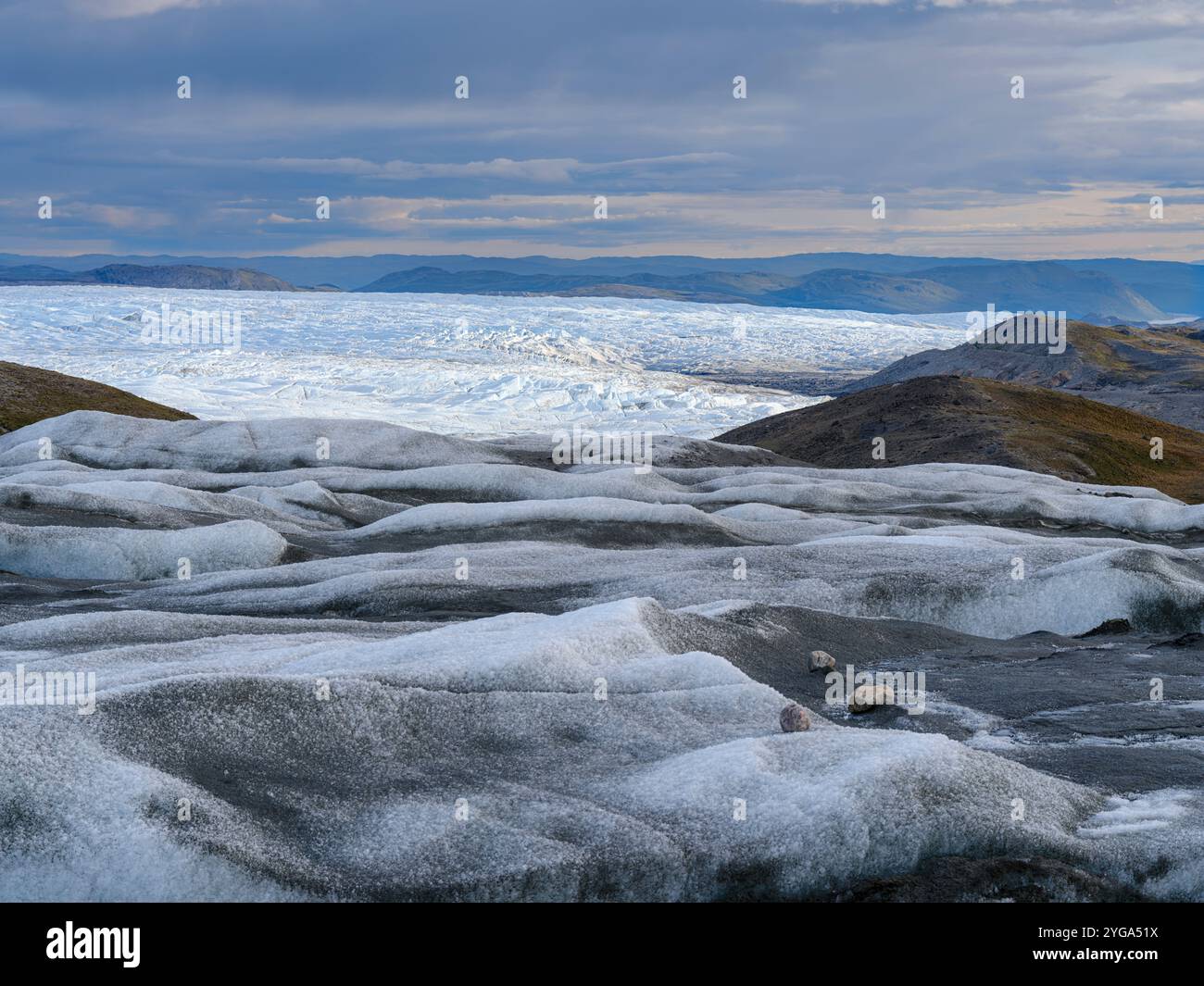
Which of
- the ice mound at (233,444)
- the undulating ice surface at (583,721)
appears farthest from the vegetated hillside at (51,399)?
the undulating ice surface at (583,721)

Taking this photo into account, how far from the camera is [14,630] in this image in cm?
1748

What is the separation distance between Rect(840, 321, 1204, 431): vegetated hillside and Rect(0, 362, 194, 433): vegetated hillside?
2730 inches

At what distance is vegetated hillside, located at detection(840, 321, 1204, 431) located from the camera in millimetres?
113062

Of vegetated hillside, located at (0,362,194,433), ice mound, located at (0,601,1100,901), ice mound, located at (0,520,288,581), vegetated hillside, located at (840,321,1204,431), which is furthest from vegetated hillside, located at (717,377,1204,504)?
Answer: ice mound, located at (0,601,1100,901)

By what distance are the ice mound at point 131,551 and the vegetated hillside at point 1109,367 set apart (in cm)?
9367

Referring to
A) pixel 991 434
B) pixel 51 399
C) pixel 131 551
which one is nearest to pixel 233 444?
pixel 131 551

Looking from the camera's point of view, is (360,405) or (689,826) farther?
(360,405)

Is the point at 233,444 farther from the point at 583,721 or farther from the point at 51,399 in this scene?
the point at 583,721

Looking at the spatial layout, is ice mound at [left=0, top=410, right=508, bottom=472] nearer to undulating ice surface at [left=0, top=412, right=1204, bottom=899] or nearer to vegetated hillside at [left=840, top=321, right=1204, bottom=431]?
undulating ice surface at [left=0, top=412, right=1204, bottom=899]

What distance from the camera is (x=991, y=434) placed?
245 feet

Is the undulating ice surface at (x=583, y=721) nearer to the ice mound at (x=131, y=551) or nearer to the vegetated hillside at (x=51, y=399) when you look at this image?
the ice mound at (x=131, y=551)

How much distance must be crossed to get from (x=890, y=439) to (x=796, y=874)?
2848 inches

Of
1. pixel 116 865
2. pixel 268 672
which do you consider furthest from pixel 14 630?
pixel 116 865
